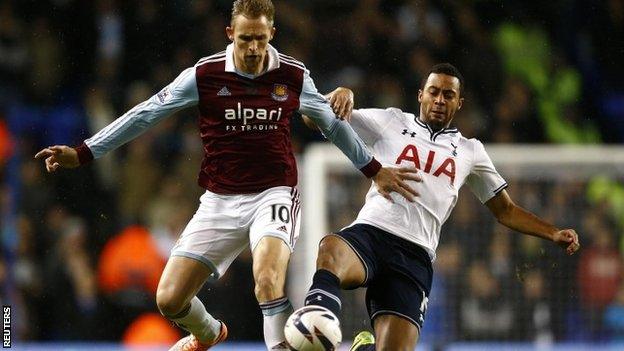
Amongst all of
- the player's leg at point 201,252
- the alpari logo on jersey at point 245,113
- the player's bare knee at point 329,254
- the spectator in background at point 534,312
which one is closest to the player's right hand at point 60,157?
the player's leg at point 201,252

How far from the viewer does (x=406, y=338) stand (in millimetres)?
7246

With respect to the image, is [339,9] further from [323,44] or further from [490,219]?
[490,219]

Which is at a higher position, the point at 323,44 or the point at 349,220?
the point at 323,44

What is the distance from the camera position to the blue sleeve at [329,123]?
704 centimetres

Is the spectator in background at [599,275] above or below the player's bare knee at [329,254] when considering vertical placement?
below

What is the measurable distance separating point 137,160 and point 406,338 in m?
5.63

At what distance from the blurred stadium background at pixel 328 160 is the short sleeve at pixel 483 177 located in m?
2.22

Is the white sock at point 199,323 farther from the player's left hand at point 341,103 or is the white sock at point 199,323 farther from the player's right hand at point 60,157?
the player's left hand at point 341,103

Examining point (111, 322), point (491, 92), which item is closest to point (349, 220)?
point (111, 322)

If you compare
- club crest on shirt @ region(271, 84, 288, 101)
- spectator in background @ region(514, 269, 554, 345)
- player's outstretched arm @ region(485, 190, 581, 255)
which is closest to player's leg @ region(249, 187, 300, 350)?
club crest on shirt @ region(271, 84, 288, 101)

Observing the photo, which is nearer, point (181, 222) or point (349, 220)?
point (349, 220)

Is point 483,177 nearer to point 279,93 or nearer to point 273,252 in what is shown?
point 279,93

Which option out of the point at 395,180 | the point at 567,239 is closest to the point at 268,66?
the point at 395,180

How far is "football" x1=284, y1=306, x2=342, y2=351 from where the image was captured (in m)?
6.25
